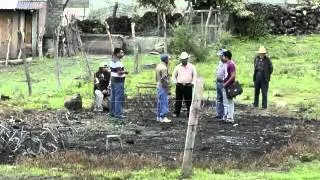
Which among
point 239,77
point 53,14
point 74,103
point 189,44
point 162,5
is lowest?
point 74,103

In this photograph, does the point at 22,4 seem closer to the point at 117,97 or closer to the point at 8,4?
the point at 8,4

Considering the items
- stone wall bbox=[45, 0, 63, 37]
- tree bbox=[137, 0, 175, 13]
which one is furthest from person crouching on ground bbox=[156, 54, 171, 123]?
stone wall bbox=[45, 0, 63, 37]

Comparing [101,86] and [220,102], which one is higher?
[101,86]

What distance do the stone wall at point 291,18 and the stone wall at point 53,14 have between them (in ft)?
33.7

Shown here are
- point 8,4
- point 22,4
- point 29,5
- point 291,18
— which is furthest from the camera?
point 291,18

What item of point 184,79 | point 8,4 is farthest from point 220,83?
point 8,4

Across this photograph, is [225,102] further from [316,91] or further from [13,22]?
[13,22]

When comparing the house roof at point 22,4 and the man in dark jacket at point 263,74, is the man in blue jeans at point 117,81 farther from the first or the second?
the house roof at point 22,4

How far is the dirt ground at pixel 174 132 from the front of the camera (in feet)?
43.1

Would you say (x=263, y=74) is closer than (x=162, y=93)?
No

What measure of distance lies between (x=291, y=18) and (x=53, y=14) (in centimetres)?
1302

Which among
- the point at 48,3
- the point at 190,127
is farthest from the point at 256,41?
the point at 190,127

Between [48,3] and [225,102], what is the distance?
75.1ft

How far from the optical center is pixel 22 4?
36188 millimetres
